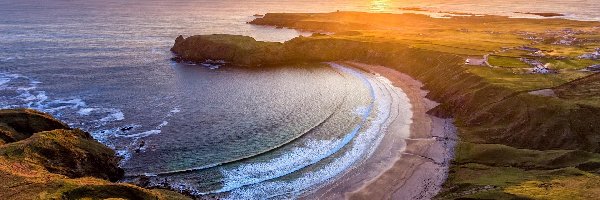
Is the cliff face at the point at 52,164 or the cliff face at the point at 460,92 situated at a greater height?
the cliff face at the point at 460,92

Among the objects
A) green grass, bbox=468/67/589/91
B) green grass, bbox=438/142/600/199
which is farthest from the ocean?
green grass, bbox=468/67/589/91

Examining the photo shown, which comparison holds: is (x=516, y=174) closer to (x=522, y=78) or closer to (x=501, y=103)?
(x=501, y=103)

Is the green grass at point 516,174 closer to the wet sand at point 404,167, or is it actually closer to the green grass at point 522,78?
the wet sand at point 404,167

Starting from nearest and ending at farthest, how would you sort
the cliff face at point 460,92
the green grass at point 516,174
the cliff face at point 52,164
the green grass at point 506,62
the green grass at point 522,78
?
the cliff face at point 52,164 < the green grass at point 516,174 < the cliff face at point 460,92 < the green grass at point 522,78 < the green grass at point 506,62

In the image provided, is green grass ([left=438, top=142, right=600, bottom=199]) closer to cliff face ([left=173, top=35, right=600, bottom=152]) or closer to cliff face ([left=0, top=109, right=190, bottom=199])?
cliff face ([left=173, top=35, right=600, bottom=152])

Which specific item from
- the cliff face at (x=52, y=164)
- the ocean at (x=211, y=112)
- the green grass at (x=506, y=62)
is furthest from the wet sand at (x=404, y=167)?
the green grass at (x=506, y=62)

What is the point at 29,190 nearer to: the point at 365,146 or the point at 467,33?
the point at 365,146

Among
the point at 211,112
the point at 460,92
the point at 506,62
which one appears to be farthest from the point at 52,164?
the point at 506,62
